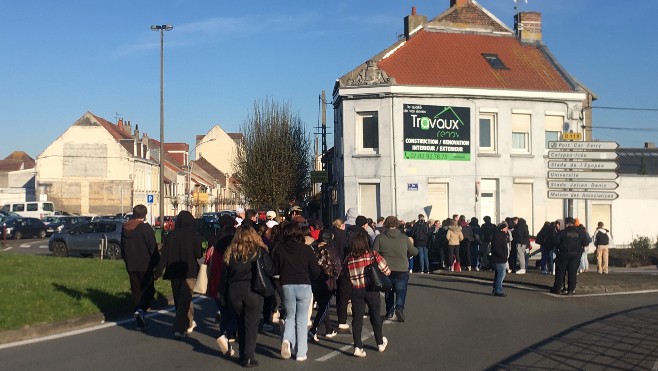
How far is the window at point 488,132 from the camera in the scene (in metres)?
37.5

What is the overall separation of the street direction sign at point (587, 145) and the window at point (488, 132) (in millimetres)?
15601

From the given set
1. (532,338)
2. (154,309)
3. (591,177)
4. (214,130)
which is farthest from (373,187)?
(214,130)

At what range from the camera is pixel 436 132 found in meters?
36.7

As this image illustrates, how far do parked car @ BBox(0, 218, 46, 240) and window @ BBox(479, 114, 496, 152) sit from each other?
98.4 ft

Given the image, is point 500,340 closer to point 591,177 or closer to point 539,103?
point 591,177

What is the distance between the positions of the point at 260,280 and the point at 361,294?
161 cm

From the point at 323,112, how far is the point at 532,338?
98.0 feet

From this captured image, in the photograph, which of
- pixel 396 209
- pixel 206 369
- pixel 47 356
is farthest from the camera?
pixel 396 209

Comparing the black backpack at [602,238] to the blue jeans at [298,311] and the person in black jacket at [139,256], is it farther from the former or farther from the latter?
the blue jeans at [298,311]

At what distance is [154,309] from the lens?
15.8 metres

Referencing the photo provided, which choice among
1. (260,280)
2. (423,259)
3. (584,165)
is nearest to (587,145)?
(584,165)

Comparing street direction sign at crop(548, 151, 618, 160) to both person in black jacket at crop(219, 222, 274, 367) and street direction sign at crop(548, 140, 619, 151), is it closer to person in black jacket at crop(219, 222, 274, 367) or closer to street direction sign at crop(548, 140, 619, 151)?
street direction sign at crop(548, 140, 619, 151)

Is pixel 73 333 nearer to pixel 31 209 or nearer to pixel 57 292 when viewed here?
pixel 57 292

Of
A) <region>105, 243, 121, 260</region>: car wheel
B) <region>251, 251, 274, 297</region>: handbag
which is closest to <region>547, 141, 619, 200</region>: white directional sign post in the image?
<region>251, 251, 274, 297</region>: handbag
